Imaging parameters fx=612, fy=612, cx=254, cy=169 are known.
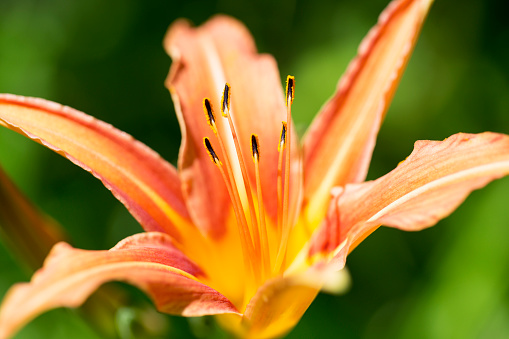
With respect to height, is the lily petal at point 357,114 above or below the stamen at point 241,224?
above

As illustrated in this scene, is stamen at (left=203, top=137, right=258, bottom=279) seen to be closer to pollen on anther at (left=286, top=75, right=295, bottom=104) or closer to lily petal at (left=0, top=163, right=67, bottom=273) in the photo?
pollen on anther at (left=286, top=75, right=295, bottom=104)

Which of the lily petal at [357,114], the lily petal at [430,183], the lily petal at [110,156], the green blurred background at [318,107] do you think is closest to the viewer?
the lily petal at [430,183]

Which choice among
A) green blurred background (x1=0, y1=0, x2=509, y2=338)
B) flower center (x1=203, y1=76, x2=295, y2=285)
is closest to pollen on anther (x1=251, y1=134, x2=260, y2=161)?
flower center (x1=203, y1=76, x2=295, y2=285)

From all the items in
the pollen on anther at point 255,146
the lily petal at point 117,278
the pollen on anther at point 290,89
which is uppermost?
the pollen on anther at point 290,89

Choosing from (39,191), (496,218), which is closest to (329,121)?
(496,218)

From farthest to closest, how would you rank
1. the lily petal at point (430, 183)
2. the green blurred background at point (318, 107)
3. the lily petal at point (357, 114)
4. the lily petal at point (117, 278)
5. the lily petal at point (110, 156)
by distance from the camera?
the green blurred background at point (318, 107), the lily petal at point (357, 114), the lily petal at point (110, 156), the lily petal at point (430, 183), the lily petal at point (117, 278)

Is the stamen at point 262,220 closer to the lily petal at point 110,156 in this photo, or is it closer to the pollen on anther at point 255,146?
the pollen on anther at point 255,146

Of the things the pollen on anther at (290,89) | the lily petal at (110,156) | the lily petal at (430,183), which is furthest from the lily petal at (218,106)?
the lily petal at (430,183)
